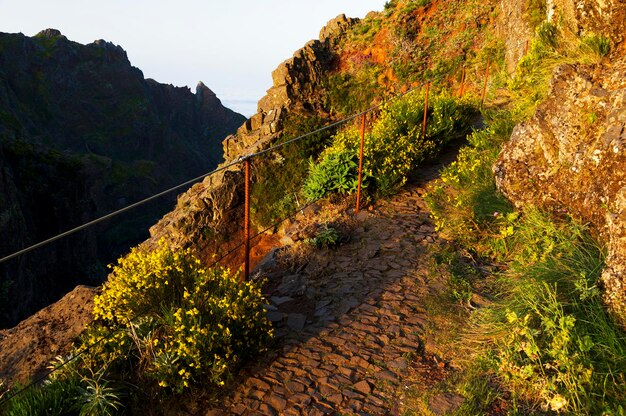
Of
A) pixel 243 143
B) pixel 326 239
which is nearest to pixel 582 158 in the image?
pixel 326 239

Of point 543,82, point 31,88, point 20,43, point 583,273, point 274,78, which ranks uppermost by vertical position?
point 20,43

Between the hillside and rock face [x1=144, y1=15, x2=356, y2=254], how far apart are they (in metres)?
5.09

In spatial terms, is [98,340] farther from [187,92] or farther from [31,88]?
[187,92]

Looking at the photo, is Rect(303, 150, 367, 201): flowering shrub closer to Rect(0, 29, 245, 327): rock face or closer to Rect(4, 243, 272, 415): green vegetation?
Rect(4, 243, 272, 415): green vegetation

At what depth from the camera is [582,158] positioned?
440cm

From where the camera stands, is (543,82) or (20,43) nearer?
(543,82)

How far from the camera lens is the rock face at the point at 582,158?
344 centimetres

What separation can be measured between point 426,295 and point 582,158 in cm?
216

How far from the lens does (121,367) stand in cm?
380

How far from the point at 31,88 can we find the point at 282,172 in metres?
135

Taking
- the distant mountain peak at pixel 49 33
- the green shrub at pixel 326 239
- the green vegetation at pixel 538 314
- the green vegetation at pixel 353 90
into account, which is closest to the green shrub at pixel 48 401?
the green vegetation at pixel 538 314

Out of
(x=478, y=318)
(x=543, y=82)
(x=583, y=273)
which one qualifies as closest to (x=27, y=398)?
(x=478, y=318)

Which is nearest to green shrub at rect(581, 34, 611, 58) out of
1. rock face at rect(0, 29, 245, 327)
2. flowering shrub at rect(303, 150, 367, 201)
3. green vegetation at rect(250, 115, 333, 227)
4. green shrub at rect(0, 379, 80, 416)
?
flowering shrub at rect(303, 150, 367, 201)

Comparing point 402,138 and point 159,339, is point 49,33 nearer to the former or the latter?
point 402,138
